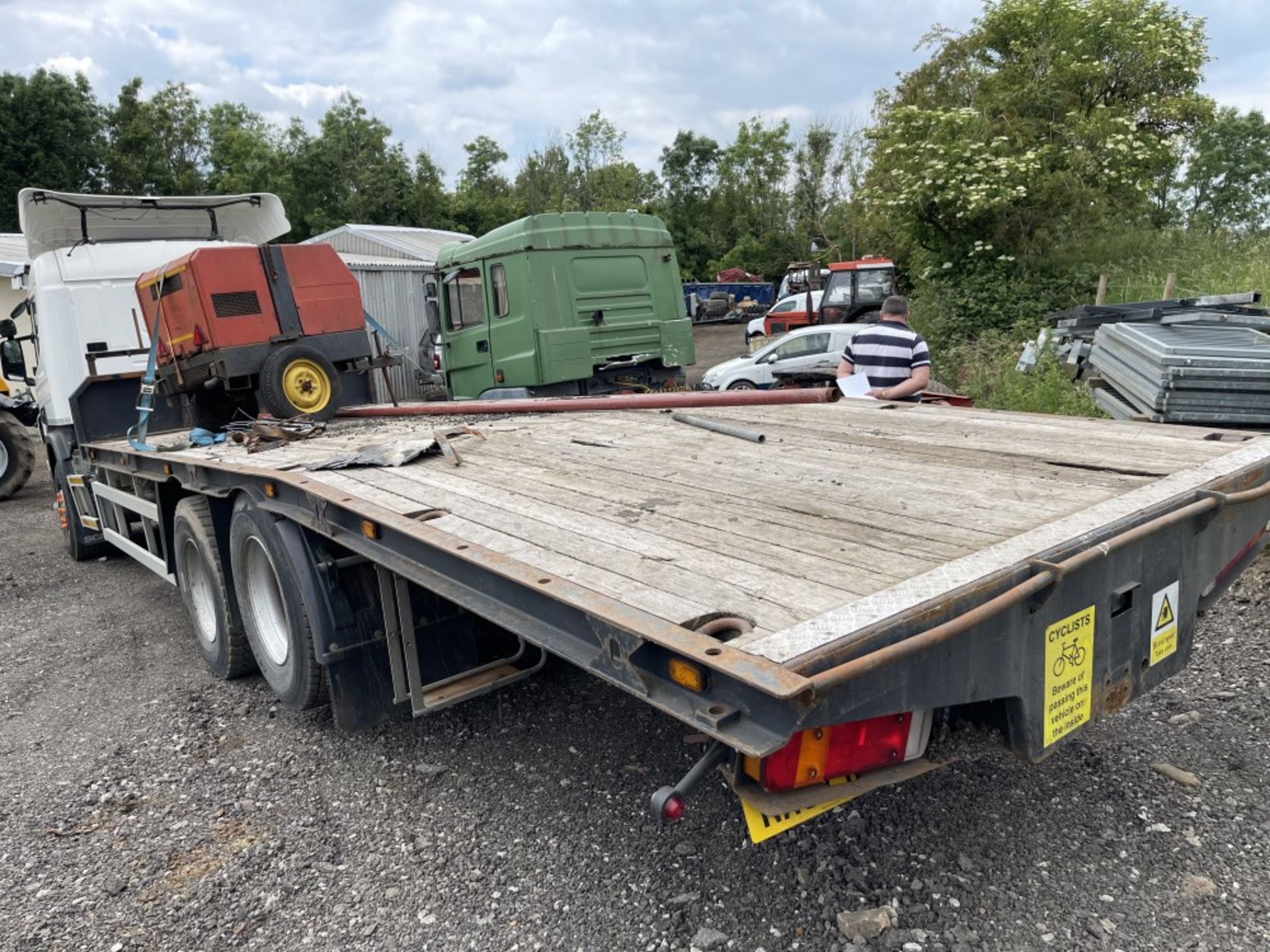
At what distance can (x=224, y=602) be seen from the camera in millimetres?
4340

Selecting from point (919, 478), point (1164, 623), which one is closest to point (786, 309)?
point (919, 478)

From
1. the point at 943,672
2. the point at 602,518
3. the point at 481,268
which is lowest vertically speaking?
the point at 943,672

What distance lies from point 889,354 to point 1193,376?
2.02 meters

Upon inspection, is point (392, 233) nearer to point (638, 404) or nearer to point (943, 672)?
point (638, 404)

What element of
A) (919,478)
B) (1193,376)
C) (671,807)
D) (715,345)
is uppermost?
(919,478)

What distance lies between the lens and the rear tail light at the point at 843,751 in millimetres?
1909

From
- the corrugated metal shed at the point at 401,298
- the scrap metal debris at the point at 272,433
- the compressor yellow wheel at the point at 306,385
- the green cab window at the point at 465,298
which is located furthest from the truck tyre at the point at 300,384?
the corrugated metal shed at the point at 401,298

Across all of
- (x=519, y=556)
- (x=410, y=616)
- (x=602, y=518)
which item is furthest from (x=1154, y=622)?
(x=410, y=616)

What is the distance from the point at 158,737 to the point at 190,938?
1601 mm

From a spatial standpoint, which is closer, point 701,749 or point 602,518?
point 602,518

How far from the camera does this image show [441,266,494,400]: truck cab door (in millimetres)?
10500

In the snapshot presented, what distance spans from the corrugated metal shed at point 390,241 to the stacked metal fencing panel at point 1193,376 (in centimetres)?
1587

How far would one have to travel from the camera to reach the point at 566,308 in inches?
389

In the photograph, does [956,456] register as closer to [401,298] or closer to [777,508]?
[777,508]
